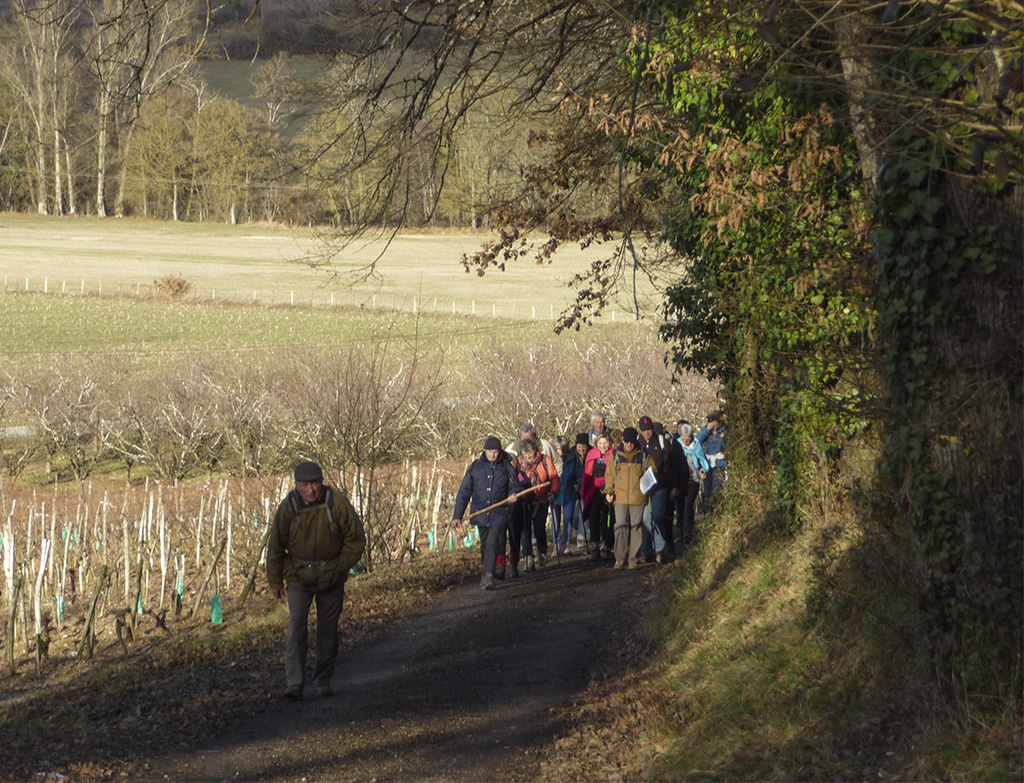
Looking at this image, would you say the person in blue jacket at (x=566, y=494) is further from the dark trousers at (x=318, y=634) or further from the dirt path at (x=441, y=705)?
the dark trousers at (x=318, y=634)

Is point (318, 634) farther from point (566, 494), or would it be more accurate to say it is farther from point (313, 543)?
point (566, 494)

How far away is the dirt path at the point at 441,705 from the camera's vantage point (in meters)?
6.90

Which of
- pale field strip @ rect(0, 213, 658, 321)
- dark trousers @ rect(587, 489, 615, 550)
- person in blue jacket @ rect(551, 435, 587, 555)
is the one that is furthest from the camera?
pale field strip @ rect(0, 213, 658, 321)

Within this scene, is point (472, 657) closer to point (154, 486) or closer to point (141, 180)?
point (154, 486)

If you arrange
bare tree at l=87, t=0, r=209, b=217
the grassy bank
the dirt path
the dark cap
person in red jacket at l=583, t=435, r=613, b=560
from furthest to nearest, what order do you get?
person in red jacket at l=583, t=435, r=613, b=560, the dark cap, bare tree at l=87, t=0, r=209, b=217, the dirt path, the grassy bank

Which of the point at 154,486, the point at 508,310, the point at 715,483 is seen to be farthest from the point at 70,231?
the point at 715,483

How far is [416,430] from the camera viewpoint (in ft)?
86.0

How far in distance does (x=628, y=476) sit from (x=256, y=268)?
57.7m

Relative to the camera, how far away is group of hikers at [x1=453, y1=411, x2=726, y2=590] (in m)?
12.6

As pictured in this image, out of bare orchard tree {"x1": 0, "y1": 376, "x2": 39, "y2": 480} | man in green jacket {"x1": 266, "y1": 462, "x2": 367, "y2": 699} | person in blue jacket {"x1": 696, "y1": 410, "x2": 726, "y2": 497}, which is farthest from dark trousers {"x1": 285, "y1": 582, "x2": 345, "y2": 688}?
bare orchard tree {"x1": 0, "y1": 376, "x2": 39, "y2": 480}

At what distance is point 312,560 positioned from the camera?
833 centimetres

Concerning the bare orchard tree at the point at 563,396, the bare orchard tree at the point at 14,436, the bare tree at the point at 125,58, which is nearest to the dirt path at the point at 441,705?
the bare tree at the point at 125,58

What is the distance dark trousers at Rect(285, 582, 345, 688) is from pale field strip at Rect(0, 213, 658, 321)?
120ft

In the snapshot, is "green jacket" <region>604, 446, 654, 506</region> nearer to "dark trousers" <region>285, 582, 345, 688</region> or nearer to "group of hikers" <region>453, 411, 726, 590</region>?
"group of hikers" <region>453, 411, 726, 590</region>
